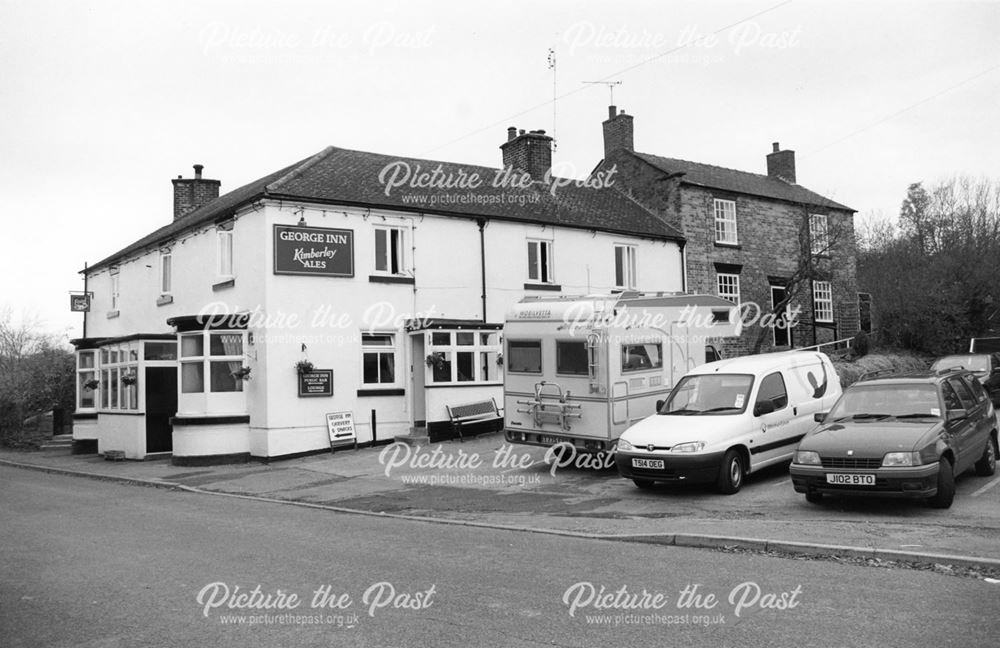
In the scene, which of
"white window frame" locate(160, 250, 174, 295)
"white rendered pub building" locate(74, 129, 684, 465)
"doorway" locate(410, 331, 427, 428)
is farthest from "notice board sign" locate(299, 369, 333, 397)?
"white window frame" locate(160, 250, 174, 295)

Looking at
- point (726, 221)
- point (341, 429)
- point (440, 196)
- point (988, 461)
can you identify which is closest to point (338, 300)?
point (341, 429)

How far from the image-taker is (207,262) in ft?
74.9

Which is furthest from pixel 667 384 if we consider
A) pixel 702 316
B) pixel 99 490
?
pixel 99 490

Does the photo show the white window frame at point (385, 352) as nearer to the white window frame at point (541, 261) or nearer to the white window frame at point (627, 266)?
the white window frame at point (541, 261)

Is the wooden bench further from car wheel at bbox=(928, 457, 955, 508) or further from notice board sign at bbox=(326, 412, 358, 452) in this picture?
car wheel at bbox=(928, 457, 955, 508)

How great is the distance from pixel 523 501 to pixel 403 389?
9.24 m

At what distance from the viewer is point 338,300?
67.8 ft

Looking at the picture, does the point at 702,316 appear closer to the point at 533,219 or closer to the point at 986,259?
the point at 533,219

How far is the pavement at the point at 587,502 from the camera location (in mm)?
8370

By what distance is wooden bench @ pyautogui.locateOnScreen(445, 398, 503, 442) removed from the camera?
816 inches

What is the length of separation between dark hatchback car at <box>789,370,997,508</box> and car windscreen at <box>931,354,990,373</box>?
394 inches

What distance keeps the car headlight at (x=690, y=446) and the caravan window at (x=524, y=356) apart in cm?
429

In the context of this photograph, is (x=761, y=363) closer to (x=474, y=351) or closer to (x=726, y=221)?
(x=474, y=351)

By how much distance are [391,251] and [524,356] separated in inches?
290
